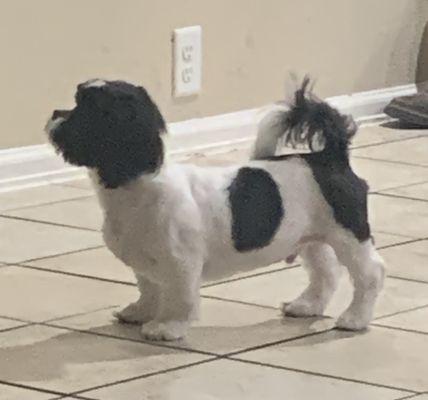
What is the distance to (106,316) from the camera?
2578 mm

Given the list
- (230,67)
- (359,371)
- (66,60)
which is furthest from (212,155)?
(359,371)

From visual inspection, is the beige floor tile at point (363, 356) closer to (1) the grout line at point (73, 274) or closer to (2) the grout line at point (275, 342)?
(2) the grout line at point (275, 342)

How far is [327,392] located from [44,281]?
2.70 feet

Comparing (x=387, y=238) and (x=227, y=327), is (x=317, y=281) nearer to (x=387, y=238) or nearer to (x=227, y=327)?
(x=227, y=327)

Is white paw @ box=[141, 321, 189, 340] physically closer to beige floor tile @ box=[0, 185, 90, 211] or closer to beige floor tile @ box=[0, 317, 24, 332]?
beige floor tile @ box=[0, 317, 24, 332]

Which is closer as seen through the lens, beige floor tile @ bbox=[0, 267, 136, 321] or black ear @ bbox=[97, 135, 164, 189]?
black ear @ bbox=[97, 135, 164, 189]

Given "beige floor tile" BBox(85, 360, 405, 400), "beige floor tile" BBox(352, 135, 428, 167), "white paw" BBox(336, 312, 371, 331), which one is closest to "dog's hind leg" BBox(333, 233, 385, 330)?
"white paw" BBox(336, 312, 371, 331)

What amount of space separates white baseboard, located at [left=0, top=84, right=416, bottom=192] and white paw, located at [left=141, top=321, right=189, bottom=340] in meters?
0.70

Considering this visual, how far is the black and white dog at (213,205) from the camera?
2314 millimetres

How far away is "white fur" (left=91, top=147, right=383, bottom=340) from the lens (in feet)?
7.75

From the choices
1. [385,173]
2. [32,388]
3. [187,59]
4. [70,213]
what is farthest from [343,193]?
[187,59]

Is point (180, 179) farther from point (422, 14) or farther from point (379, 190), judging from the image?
point (422, 14)

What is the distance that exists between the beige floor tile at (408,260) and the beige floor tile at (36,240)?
661 mm

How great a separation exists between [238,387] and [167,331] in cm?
26
